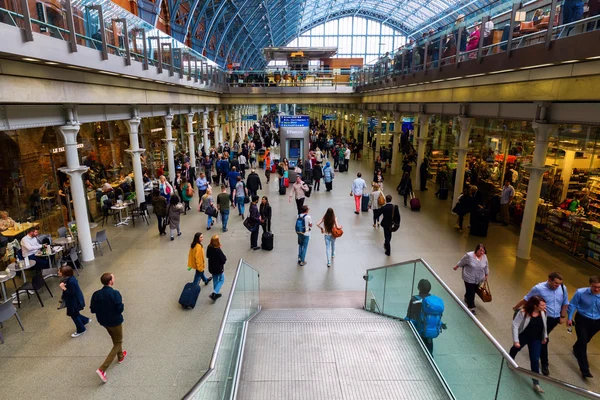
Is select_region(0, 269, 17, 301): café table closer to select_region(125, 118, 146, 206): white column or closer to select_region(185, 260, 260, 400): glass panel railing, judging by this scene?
select_region(185, 260, 260, 400): glass panel railing

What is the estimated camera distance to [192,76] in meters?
18.3

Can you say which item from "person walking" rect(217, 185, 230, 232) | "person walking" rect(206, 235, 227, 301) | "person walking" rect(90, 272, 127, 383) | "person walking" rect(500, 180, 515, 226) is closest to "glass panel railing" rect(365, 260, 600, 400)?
"person walking" rect(206, 235, 227, 301)

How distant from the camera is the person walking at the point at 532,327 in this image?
5.14 m

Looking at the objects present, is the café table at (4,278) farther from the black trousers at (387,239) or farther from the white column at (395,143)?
the white column at (395,143)

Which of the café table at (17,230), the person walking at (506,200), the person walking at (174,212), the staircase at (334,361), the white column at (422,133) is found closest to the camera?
the staircase at (334,361)

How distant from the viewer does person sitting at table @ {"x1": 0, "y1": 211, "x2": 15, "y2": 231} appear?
10173mm

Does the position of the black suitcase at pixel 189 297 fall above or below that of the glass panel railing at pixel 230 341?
below

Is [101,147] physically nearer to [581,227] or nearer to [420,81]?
[420,81]

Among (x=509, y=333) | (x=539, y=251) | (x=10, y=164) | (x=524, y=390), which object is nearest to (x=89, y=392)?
(x=524, y=390)

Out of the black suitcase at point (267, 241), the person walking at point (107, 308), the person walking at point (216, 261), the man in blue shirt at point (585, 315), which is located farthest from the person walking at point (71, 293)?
the man in blue shirt at point (585, 315)

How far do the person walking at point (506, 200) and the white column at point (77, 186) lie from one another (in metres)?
13.0

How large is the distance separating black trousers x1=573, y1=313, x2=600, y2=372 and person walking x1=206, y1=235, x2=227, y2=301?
607 centimetres

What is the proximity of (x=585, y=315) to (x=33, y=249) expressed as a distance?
10.8 meters

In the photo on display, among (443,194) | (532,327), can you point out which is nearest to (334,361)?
(532,327)
